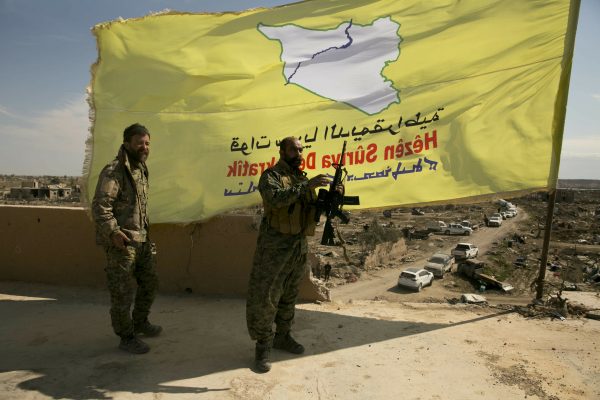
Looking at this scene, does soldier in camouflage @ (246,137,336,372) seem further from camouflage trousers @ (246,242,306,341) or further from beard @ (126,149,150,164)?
beard @ (126,149,150,164)

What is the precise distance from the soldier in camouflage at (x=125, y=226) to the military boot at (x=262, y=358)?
986mm

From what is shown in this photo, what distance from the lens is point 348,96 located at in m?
4.23

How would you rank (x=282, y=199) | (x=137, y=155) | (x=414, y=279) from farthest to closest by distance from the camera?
1. (x=414, y=279)
2. (x=137, y=155)
3. (x=282, y=199)

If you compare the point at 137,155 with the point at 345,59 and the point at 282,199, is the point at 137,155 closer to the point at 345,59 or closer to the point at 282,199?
the point at 282,199

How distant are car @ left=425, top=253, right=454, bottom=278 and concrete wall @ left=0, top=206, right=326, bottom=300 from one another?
61.3ft

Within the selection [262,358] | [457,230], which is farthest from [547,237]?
[457,230]

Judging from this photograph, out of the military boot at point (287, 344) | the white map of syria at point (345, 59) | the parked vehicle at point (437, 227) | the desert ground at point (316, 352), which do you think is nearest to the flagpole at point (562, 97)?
the desert ground at point (316, 352)

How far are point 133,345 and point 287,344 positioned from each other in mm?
1284

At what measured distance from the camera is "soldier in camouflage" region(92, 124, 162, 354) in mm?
2881

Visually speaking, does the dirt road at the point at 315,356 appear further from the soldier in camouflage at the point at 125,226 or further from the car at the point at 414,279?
the car at the point at 414,279

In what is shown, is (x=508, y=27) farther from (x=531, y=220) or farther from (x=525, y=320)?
(x=531, y=220)

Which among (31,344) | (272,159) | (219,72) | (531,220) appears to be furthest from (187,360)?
(531,220)

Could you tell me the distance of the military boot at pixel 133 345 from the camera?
10.1 ft

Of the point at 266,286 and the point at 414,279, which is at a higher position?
the point at 266,286
